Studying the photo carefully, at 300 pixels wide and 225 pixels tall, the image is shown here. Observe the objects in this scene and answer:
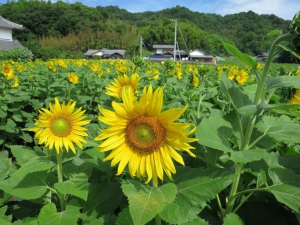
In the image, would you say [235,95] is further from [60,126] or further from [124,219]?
[60,126]

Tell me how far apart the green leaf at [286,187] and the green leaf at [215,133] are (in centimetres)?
25

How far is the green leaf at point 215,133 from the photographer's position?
117 cm

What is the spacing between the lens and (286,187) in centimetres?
121

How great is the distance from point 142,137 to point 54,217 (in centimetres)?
56

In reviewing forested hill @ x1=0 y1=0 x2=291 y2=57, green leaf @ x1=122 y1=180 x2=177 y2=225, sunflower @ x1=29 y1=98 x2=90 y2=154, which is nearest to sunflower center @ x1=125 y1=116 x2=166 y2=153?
green leaf @ x1=122 y1=180 x2=177 y2=225

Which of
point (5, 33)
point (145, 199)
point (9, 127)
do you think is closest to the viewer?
point (145, 199)

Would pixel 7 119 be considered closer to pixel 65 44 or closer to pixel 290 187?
pixel 290 187

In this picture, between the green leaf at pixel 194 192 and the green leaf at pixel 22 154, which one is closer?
the green leaf at pixel 194 192

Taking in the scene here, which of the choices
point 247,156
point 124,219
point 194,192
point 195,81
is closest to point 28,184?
point 124,219

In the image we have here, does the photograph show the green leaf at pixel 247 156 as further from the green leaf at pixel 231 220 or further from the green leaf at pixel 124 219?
the green leaf at pixel 124 219

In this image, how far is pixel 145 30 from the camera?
286 ft

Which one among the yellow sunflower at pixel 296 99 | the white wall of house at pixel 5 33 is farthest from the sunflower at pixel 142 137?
the white wall of house at pixel 5 33

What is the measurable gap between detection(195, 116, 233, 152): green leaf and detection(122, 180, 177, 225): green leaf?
230 mm

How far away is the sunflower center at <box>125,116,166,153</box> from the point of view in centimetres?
113
